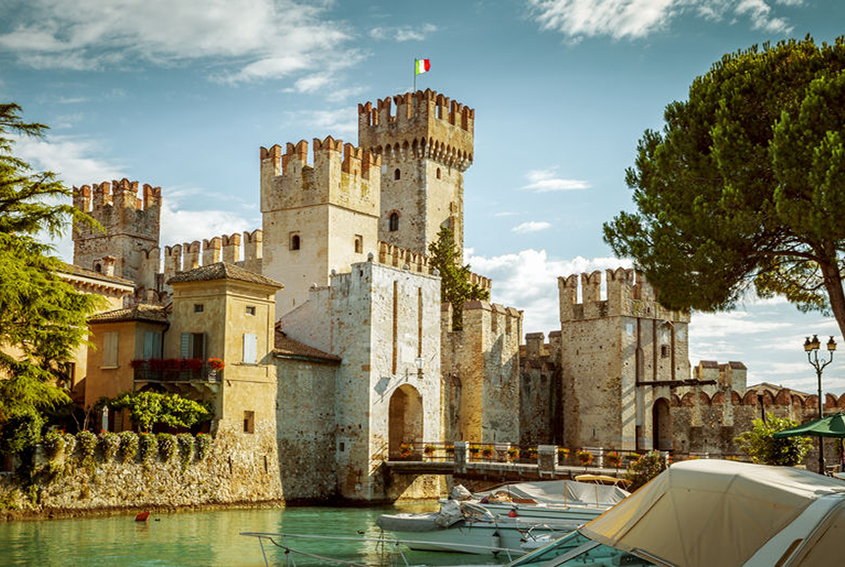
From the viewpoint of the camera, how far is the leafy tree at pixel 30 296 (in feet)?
81.3

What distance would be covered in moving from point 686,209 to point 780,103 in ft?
9.78

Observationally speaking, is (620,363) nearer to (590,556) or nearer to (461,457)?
(461,457)

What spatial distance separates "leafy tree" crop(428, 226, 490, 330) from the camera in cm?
4516

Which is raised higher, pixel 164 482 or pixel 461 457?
pixel 461 457

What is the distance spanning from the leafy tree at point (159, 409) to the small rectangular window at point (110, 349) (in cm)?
179

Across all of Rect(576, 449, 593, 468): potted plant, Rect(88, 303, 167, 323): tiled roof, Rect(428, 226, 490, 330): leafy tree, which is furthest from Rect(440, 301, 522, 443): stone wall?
Rect(88, 303, 167, 323): tiled roof

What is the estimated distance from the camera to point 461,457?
3306 cm

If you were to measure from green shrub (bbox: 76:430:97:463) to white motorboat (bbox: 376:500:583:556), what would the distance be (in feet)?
31.4

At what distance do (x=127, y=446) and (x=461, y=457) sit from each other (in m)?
11.4

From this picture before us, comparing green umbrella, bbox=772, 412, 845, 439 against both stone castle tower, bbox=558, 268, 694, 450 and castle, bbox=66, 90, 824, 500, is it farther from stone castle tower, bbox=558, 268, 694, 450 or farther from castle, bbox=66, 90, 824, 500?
stone castle tower, bbox=558, 268, 694, 450

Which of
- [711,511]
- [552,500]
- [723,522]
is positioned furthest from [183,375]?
[723,522]

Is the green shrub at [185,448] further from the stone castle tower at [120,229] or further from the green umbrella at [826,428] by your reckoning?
the stone castle tower at [120,229]

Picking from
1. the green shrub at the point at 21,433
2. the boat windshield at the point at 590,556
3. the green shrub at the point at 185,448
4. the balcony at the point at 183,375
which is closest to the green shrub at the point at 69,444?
the green shrub at the point at 21,433

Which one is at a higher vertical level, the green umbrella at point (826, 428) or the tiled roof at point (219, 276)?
the tiled roof at point (219, 276)
